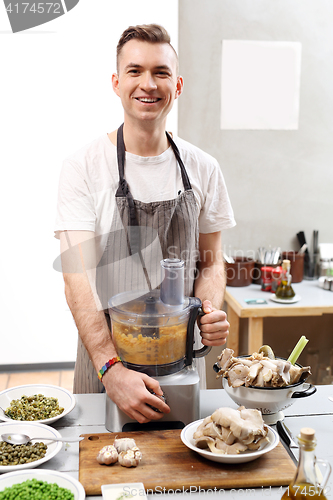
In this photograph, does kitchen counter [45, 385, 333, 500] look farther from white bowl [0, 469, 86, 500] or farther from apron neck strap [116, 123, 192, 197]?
apron neck strap [116, 123, 192, 197]

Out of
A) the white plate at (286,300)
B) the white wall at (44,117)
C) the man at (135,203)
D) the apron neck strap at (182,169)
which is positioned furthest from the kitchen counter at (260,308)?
the white wall at (44,117)

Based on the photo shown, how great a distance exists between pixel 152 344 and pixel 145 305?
0.10 meters

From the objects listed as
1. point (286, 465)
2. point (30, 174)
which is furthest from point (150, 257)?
point (30, 174)

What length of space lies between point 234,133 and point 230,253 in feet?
2.42

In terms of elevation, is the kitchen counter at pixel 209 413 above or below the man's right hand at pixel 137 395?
below

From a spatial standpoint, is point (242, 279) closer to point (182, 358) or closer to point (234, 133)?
point (234, 133)

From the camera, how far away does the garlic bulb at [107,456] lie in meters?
1.02

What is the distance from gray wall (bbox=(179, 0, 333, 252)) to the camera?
9.47 feet

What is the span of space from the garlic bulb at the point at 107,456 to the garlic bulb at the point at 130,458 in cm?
1

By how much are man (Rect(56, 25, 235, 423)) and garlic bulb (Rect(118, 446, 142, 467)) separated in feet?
Answer: 1.09

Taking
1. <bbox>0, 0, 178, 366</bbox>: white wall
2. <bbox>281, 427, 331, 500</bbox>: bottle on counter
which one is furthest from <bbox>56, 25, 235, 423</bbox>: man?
<bbox>0, 0, 178, 366</bbox>: white wall

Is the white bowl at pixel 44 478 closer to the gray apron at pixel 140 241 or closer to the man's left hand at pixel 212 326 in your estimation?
→ the man's left hand at pixel 212 326

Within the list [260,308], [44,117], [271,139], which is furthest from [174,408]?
[44,117]

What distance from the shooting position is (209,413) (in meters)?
1.30
